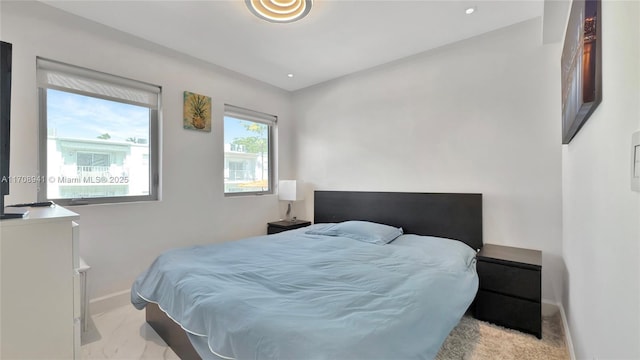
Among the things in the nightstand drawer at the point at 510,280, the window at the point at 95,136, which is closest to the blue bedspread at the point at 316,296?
the nightstand drawer at the point at 510,280

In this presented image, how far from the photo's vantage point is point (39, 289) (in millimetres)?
1306

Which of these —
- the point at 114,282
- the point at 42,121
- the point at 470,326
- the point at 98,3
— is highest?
the point at 98,3

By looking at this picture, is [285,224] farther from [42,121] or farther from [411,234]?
[42,121]

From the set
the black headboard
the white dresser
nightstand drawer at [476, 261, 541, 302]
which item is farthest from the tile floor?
nightstand drawer at [476, 261, 541, 302]

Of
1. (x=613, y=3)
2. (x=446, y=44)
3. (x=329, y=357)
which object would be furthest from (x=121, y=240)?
(x=446, y=44)

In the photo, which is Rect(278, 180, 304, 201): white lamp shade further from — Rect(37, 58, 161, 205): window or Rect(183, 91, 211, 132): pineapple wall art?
Rect(37, 58, 161, 205): window

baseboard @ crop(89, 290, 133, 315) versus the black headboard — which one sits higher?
the black headboard

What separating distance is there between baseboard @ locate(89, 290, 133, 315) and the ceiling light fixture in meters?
2.81

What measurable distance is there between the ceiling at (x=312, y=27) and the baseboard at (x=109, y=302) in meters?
2.50

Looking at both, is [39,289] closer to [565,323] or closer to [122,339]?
[122,339]

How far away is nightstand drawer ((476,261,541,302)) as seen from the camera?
6.80 feet

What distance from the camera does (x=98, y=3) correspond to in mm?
2273

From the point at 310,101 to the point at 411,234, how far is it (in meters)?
2.38

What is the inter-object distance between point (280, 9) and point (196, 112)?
5.44ft
